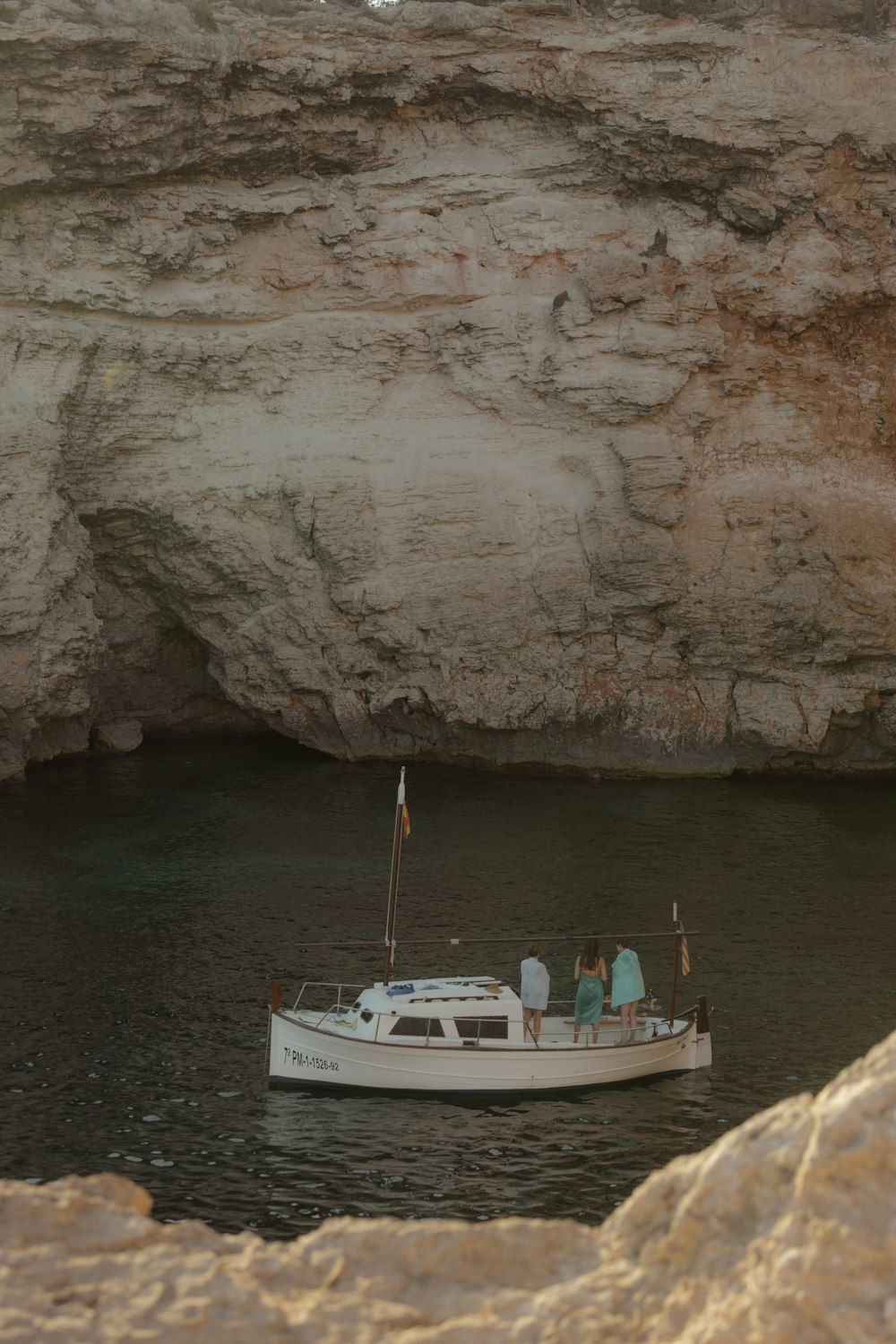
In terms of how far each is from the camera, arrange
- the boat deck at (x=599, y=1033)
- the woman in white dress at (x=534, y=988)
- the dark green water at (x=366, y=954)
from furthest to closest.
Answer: the woman in white dress at (x=534, y=988) → the boat deck at (x=599, y=1033) → the dark green water at (x=366, y=954)

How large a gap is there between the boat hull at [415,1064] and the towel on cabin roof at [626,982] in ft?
3.24

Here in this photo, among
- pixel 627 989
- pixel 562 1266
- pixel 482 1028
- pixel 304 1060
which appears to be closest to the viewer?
pixel 562 1266

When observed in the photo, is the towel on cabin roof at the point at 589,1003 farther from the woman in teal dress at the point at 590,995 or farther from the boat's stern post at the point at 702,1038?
the boat's stern post at the point at 702,1038

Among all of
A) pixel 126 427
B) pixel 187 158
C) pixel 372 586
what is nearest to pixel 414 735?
pixel 372 586

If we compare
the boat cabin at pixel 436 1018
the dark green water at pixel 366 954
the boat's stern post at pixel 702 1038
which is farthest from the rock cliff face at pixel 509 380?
the boat cabin at pixel 436 1018

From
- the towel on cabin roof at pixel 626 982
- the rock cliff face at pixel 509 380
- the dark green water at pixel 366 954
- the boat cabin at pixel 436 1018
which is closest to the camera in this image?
the dark green water at pixel 366 954

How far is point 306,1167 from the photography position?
53.3 feet

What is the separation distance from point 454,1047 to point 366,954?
5085 millimetres

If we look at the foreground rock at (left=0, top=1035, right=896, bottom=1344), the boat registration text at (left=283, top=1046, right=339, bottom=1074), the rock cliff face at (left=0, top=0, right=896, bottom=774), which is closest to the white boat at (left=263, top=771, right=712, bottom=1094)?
the boat registration text at (left=283, top=1046, right=339, bottom=1074)

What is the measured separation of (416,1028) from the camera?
19.3 metres

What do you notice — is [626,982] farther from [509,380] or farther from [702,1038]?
[509,380]

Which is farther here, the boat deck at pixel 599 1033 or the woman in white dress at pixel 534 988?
the woman in white dress at pixel 534 988

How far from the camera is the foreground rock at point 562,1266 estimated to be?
4852 mm

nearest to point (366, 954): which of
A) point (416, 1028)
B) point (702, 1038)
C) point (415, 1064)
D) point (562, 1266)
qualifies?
point (416, 1028)
